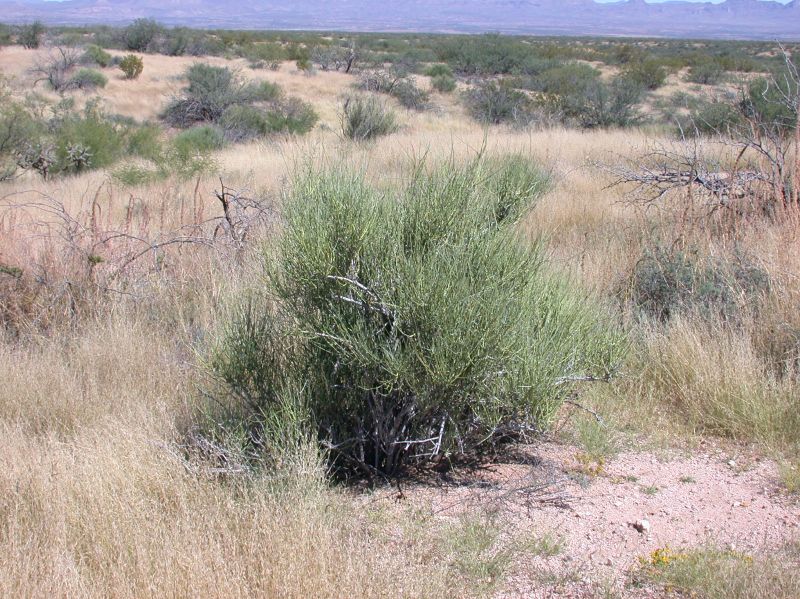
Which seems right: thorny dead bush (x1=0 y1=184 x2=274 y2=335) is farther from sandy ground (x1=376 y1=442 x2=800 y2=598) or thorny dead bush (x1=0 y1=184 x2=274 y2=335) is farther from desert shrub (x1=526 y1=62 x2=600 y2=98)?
desert shrub (x1=526 y1=62 x2=600 y2=98)

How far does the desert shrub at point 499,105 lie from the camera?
77.6 feet

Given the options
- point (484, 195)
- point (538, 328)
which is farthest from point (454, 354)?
point (484, 195)

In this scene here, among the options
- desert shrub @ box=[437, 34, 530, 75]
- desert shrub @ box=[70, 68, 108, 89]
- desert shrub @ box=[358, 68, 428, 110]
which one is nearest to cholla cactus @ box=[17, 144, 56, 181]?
desert shrub @ box=[358, 68, 428, 110]

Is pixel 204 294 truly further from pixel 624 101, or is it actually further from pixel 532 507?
pixel 624 101

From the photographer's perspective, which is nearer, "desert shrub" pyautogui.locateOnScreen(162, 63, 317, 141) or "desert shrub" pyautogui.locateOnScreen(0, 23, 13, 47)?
"desert shrub" pyautogui.locateOnScreen(162, 63, 317, 141)

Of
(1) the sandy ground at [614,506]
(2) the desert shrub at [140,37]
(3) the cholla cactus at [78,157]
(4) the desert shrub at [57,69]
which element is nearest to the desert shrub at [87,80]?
(4) the desert shrub at [57,69]

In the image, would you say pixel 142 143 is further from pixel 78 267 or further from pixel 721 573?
pixel 721 573

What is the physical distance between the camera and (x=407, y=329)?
350cm

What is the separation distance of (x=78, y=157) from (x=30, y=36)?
121ft

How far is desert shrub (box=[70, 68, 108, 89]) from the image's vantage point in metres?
30.7

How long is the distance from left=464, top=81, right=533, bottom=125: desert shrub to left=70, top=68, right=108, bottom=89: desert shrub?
50.6ft

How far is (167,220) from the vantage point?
9039 mm

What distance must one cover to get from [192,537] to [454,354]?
1.32m

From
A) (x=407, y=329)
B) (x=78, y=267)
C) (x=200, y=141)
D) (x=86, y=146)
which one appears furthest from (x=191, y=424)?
(x=200, y=141)
